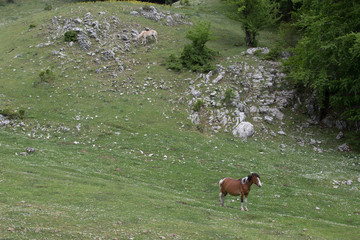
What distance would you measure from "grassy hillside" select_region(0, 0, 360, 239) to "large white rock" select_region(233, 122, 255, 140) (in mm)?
821

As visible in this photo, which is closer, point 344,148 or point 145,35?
point 344,148

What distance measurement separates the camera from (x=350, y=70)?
32.2m

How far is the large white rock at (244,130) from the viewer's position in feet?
110

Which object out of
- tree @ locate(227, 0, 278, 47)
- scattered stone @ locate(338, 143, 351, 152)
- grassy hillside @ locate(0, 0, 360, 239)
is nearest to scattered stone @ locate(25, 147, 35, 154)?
grassy hillside @ locate(0, 0, 360, 239)

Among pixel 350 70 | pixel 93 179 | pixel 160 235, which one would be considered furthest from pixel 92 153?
pixel 350 70

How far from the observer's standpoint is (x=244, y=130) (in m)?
33.8

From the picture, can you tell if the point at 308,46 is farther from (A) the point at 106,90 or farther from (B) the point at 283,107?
(A) the point at 106,90

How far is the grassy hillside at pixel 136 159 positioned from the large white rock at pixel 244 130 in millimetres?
821

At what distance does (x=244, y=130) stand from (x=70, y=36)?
101 ft

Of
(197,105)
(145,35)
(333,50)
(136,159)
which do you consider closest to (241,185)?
(136,159)

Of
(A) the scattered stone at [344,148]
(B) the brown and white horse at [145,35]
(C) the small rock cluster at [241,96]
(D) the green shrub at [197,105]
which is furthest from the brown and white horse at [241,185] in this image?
(B) the brown and white horse at [145,35]

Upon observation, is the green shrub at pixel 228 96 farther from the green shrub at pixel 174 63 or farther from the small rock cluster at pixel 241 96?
the green shrub at pixel 174 63

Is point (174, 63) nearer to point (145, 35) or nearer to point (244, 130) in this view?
point (145, 35)

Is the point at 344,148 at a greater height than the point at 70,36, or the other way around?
the point at 70,36
